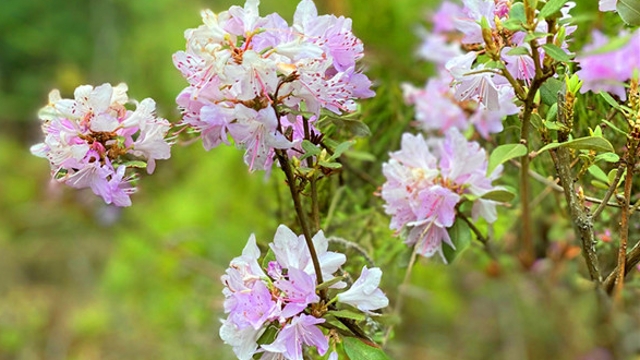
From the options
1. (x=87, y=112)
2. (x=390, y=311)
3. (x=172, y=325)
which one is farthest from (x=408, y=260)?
(x=172, y=325)

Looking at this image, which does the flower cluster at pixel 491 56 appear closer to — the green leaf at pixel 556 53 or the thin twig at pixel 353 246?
the green leaf at pixel 556 53

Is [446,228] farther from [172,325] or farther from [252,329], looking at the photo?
[172,325]

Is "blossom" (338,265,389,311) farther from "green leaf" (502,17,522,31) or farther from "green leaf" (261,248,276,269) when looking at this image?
"green leaf" (502,17,522,31)

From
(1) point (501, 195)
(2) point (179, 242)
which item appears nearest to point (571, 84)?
(1) point (501, 195)

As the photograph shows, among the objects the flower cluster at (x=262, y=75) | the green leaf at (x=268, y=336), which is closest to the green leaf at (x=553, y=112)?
the flower cluster at (x=262, y=75)

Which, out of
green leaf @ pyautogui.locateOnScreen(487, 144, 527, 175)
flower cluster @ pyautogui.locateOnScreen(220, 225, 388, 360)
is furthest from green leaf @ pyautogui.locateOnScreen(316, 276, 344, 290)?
green leaf @ pyautogui.locateOnScreen(487, 144, 527, 175)
